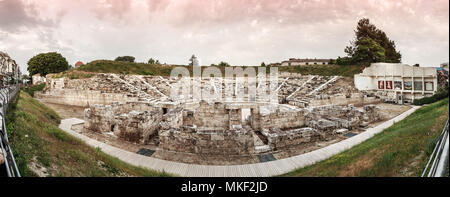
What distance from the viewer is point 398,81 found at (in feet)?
66.7

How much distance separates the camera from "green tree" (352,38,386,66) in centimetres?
2770

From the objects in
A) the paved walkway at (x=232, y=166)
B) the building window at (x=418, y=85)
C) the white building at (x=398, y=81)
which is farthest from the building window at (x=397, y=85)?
the paved walkway at (x=232, y=166)

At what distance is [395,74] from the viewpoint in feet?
67.9

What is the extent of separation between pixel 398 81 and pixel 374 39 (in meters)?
15.2

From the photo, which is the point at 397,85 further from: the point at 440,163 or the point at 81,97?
the point at 81,97

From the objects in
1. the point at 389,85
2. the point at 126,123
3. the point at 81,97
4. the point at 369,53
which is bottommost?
the point at 126,123

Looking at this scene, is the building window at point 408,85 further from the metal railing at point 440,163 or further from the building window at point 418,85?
the metal railing at point 440,163

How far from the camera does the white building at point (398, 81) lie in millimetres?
17719

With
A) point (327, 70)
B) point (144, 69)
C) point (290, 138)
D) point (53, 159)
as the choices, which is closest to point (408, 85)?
point (327, 70)

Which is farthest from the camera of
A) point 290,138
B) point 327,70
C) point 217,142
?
point 327,70

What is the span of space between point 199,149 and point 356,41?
36693mm
